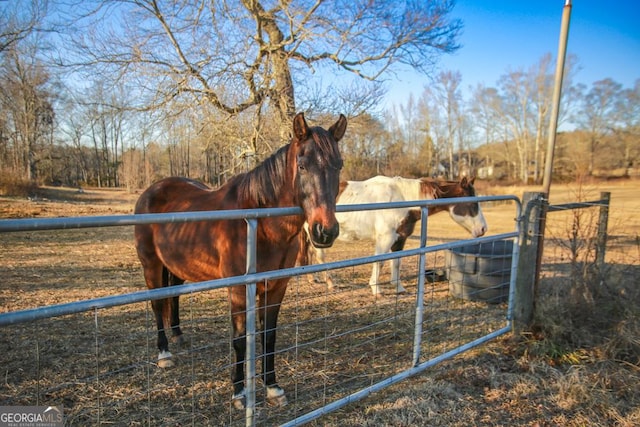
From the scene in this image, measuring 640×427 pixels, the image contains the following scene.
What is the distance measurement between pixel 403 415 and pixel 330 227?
1.49 m

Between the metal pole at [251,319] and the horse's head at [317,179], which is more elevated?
the horse's head at [317,179]

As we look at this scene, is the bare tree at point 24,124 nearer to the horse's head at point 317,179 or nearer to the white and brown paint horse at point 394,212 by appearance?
the white and brown paint horse at point 394,212

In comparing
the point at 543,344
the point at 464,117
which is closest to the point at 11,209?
the point at 543,344

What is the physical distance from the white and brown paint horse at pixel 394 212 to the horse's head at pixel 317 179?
3583mm

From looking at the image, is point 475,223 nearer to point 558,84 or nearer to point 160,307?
point 558,84

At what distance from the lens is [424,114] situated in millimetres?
40094

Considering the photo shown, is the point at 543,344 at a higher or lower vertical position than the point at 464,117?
lower

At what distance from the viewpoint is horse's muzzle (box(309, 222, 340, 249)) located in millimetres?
1801

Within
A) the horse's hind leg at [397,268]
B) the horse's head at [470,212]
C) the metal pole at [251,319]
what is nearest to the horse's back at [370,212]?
the horse's hind leg at [397,268]

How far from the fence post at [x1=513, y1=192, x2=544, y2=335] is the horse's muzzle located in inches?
103

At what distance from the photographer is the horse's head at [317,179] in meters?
1.83

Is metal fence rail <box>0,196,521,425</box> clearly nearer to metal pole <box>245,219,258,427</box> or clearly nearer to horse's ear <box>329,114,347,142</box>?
metal pole <box>245,219,258,427</box>

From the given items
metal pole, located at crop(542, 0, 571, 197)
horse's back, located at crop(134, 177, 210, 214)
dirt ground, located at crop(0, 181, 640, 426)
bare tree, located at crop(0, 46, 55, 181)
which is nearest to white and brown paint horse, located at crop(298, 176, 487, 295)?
dirt ground, located at crop(0, 181, 640, 426)

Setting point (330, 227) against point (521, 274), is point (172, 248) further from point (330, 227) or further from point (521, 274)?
point (521, 274)
